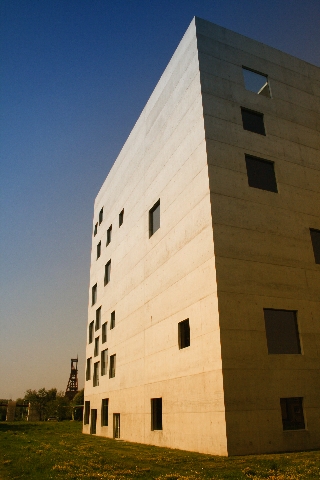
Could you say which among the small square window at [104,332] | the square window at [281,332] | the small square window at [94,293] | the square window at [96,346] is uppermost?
the small square window at [94,293]

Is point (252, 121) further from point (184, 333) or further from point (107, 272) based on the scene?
point (107, 272)

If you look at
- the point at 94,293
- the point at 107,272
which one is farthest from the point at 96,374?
the point at 107,272

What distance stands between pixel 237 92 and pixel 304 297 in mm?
12031

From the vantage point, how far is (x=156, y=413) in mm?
19375

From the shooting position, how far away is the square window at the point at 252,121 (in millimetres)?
19344

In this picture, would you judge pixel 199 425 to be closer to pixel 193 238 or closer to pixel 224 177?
pixel 193 238

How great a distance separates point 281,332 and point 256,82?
15003 millimetres

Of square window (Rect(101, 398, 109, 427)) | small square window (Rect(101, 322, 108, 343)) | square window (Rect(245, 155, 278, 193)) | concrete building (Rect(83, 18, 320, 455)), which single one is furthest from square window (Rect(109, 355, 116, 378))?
square window (Rect(245, 155, 278, 193))

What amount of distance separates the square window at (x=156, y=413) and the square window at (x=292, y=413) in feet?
24.5

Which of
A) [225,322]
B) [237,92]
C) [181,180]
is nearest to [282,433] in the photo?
[225,322]

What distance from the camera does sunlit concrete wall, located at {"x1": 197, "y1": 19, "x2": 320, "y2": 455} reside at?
13.4 m

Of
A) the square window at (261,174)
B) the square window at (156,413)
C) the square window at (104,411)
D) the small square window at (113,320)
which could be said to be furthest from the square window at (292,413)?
the square window at (104,411)

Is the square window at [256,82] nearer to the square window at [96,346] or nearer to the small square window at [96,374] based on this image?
the square window at [96,346]

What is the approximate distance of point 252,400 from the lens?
1333cm
